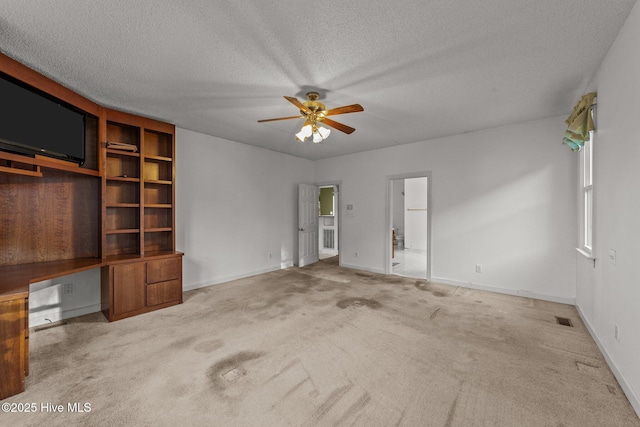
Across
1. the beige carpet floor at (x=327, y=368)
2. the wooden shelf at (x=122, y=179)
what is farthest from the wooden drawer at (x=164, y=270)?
the wooden shelf at (x=122, y=179)

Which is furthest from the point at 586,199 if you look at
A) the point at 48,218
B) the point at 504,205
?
the point at 48,218

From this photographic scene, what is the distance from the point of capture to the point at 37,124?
2.48 metres

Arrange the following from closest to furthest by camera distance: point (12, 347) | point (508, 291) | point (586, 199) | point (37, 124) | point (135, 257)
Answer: point (12, 347)
point (37, 124)
point (586, 199)
point (135, 257)
point (508, 291)

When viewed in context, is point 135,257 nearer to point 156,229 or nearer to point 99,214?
point 156,229

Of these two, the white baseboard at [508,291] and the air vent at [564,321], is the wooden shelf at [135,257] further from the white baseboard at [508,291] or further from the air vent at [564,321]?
the air vent at [564,321]

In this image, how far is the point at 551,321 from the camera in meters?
3.07

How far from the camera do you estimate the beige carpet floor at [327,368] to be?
168 cm

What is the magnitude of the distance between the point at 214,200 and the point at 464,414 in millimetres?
4388

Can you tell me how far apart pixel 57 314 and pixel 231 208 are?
8.76 feet

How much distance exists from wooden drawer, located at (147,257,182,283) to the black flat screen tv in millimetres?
1448

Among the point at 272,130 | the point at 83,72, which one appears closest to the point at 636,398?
the point at 272,130

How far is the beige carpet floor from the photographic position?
5.52 ft

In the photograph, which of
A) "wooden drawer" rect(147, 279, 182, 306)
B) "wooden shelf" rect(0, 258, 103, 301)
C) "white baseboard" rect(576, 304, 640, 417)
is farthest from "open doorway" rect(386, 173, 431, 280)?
"wooden shelf" rect(0, 258, 103, 301)

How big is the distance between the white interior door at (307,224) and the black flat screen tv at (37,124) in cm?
386
